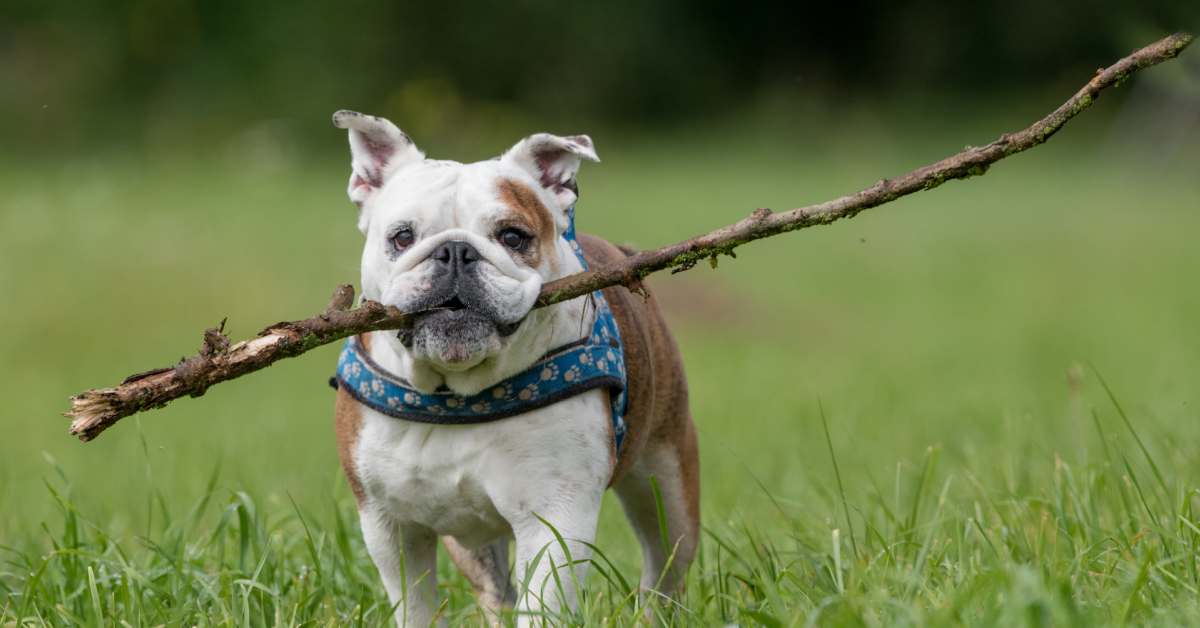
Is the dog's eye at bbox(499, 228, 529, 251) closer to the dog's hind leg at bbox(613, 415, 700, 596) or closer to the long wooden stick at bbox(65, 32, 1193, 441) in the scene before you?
the long wooden stick at bbox(65, 32, 1193, 441)

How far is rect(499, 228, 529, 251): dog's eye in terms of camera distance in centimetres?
387

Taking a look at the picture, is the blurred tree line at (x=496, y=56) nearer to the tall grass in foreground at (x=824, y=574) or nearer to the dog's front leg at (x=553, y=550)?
the tall grass in foreground at (x=824, y=574)

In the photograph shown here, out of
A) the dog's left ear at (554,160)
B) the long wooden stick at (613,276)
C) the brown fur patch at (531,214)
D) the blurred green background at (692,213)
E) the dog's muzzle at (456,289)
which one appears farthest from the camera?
the blurred green background at (692,213)

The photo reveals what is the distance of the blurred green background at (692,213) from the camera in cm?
786

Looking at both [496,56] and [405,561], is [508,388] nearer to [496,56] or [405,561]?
[405,561]

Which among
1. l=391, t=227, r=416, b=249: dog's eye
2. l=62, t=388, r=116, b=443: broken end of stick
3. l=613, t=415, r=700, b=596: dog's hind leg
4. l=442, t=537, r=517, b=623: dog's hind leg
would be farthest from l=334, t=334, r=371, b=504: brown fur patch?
l=613, t=415, r=700, b=596: dog's hind leg

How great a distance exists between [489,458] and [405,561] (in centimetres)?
41

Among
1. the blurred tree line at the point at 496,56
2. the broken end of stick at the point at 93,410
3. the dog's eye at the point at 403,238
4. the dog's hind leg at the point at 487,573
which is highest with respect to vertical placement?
the blurred tree line at the point at 496,56

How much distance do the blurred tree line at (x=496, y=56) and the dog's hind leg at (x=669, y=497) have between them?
21.2 m

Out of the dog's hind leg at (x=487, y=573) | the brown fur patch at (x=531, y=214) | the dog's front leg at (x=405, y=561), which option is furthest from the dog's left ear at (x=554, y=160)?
the dog's hind leg at (x=487, y=573)

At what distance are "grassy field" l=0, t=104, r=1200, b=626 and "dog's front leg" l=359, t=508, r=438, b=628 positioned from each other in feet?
0.37

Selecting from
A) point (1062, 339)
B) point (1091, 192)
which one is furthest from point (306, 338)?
point (1091, 192)

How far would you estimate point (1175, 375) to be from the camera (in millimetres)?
9266

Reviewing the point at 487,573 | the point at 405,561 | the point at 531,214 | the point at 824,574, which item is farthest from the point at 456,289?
the point at 487,573
